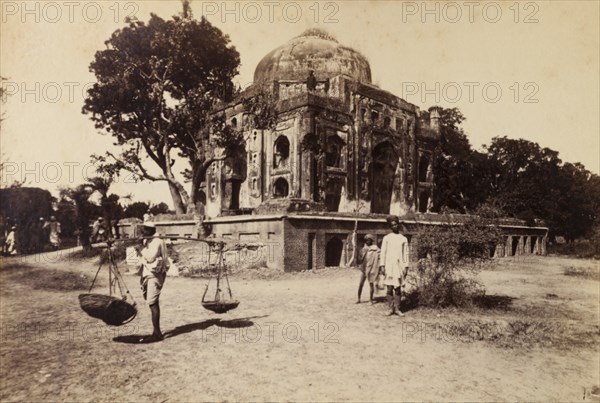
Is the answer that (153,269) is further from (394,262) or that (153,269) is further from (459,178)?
(459,178)

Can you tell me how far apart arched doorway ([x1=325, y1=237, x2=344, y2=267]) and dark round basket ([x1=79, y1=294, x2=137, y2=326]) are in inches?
447

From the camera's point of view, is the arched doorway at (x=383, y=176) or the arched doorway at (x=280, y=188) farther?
the arched doorway at (x=383, y=176)

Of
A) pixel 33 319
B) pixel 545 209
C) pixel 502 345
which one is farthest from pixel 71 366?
pixel 545 209

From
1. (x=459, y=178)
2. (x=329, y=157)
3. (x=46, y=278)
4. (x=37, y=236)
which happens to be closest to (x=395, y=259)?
(x=46, y=278)

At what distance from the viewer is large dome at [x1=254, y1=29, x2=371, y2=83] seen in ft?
82.6

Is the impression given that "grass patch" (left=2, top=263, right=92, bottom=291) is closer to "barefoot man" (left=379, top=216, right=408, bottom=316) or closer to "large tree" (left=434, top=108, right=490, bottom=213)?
"barefoot man" (left=379, top=216, right=408, bottom=316)

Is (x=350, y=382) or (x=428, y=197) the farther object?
→ (x=428, y=197)

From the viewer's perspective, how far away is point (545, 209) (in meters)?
29.4

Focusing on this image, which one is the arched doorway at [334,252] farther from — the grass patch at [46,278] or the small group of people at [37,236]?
the small group of people at [37,236]

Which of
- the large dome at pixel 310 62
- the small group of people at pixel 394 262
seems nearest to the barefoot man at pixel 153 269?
the small group of people at pixel 394 262

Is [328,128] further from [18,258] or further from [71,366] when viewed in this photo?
[71,366]

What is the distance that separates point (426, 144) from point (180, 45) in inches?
687

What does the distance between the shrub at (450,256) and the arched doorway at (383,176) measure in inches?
630

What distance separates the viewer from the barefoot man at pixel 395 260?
309 inches
